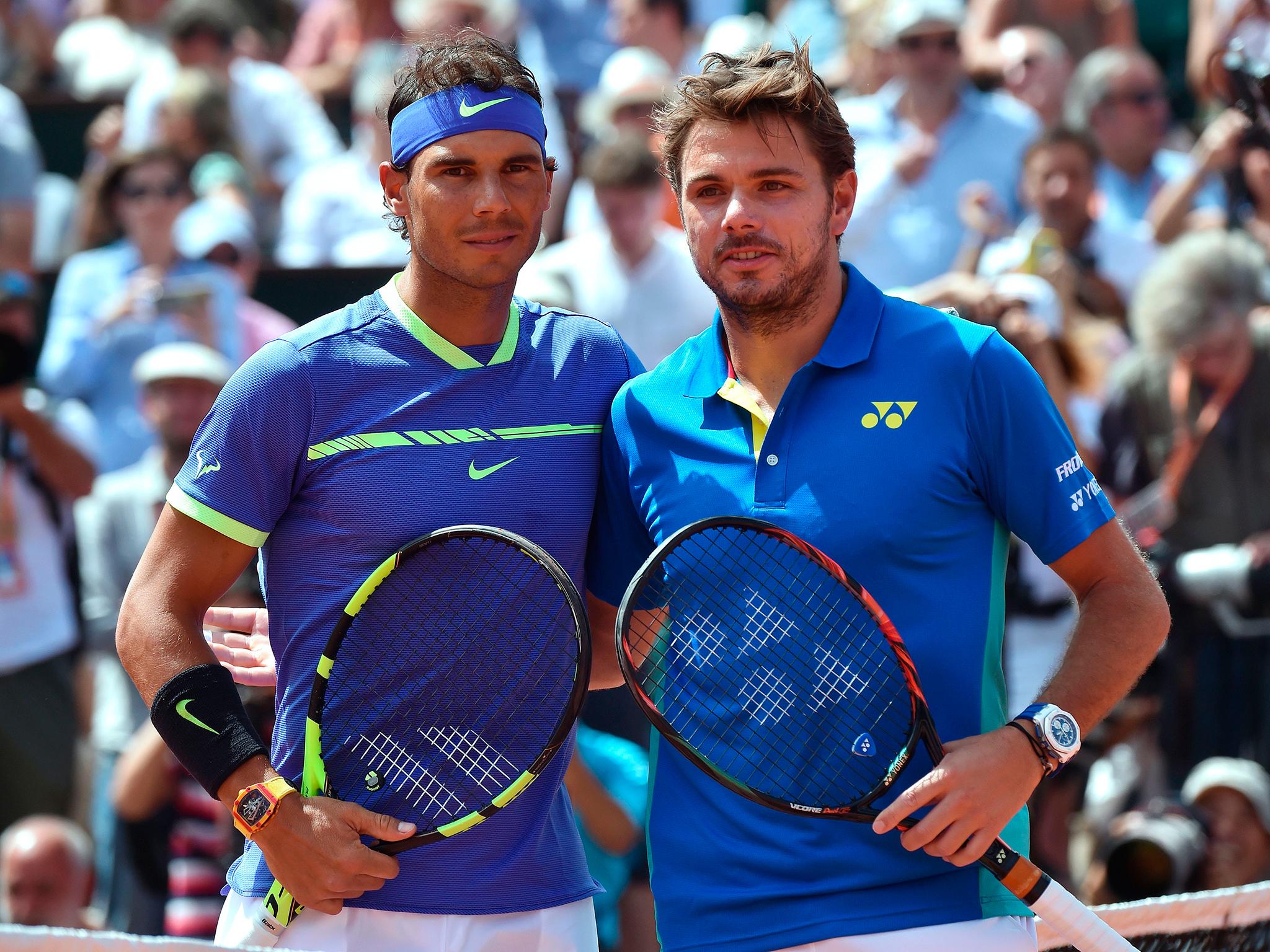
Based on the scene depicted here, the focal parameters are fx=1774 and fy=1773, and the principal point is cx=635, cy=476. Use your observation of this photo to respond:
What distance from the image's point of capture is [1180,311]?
20.9 ft

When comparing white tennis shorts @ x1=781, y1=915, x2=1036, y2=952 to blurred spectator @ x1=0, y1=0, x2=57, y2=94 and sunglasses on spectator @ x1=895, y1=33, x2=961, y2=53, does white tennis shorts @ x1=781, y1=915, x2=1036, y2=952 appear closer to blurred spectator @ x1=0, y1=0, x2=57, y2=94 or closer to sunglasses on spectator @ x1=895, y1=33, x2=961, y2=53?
sunglasses on spectator @ x1=895, y1=33, x2=961, y2=53

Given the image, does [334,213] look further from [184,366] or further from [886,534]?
[886,534]

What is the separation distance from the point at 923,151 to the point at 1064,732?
5.11m

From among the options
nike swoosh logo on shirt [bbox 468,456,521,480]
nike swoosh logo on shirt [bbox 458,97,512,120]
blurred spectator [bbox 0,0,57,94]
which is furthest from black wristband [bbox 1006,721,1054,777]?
blurred spectator [bbox 0,0,57,94]

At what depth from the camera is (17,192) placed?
29.3 ft

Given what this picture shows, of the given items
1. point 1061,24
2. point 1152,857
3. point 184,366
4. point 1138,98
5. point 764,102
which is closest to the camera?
point 764,102

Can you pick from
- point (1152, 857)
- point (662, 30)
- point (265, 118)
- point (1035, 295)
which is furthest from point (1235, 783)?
point (265, 118)

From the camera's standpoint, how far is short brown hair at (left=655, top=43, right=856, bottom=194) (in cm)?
310

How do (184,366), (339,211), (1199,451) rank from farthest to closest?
1. (339,211)
2. (184,366)
3. (1199,451)

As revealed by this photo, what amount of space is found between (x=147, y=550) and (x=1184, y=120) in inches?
322

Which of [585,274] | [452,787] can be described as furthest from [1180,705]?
[452,787]

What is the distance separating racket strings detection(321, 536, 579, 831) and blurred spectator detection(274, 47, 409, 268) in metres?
5.21

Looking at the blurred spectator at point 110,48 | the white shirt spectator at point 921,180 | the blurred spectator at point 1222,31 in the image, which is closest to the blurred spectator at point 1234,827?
the white shirt spectator at point 921,180

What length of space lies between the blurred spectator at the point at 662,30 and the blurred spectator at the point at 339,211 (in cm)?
136
